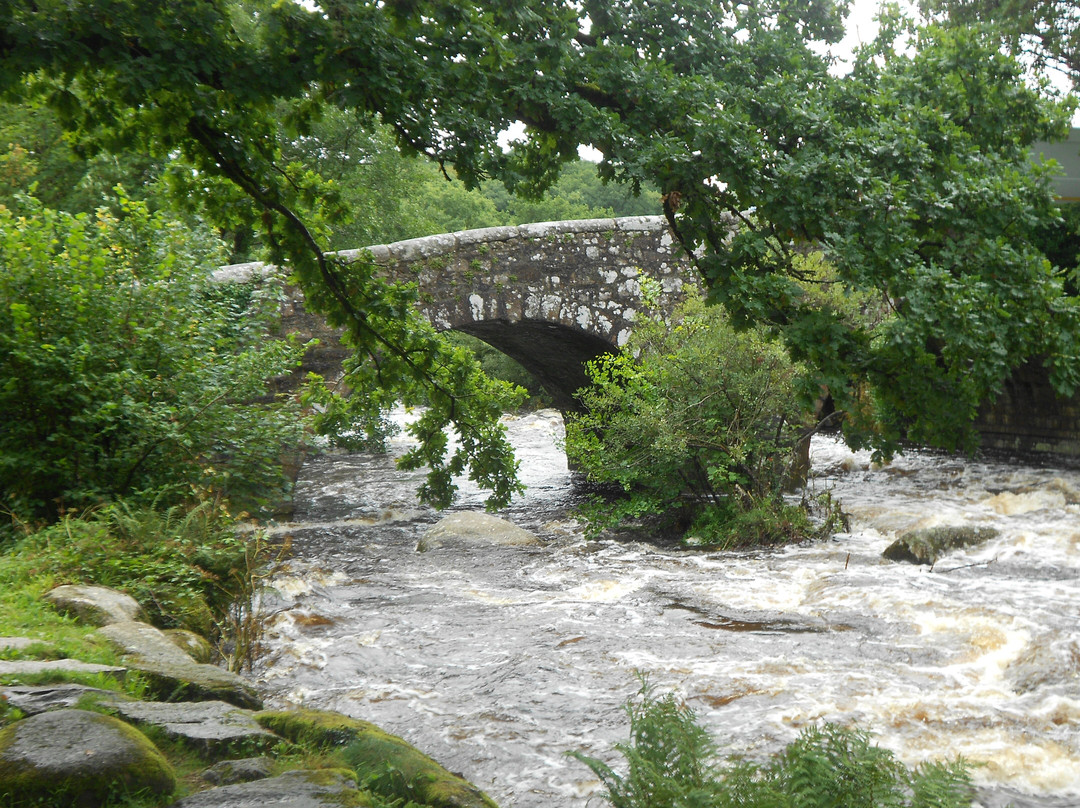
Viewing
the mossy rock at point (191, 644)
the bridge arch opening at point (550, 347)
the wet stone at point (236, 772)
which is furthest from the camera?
the bridge arch opening at point (550, 347)

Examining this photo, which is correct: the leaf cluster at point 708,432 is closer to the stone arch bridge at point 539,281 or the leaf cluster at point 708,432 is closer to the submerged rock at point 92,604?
the stone arch bridge at point 539,281

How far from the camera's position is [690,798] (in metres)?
3.03

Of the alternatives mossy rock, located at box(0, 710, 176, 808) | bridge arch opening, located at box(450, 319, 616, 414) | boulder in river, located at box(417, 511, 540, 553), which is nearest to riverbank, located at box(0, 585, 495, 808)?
mossy rock, located at box(0, 710, 176, 808)

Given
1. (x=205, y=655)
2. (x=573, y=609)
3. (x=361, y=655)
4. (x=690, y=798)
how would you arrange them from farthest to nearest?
(x=573, y=609) < (x=361, y=655) < (x=205, y=655) < (x=690, y=798)

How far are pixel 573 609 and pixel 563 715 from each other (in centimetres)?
233

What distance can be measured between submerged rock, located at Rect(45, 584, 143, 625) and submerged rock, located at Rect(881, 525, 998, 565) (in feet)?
22.7

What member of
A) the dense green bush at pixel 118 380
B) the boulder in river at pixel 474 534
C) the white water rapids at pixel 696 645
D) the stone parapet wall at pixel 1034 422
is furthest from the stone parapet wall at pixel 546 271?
the stone parapet wall at pixel 1034 422

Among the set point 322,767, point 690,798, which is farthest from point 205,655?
point 690,798

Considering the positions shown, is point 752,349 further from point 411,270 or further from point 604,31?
point 604,31

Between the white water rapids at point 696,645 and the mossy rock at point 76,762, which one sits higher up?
the mossy rock at point 76,762

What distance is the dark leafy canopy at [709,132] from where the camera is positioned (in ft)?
11.1

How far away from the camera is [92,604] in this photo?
460 cm

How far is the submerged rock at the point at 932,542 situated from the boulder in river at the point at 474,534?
3962 millimetres

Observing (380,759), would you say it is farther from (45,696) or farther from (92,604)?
(92,604)
